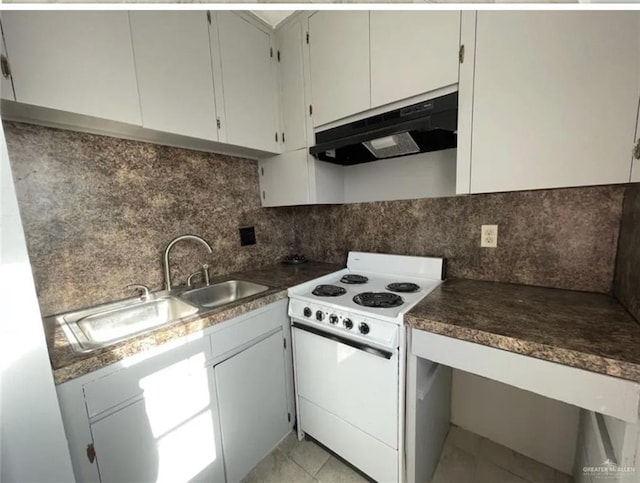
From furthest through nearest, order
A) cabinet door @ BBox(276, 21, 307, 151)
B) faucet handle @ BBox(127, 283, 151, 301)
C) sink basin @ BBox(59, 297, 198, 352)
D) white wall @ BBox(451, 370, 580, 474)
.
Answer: cabinet door @ BBox(276, 21, 307, 151)
faucet handle @ BBox(127, 283, 151, 301)
white wall @ BBox(451, 370, 580, 474)
sink basin @ BBox(59, 297, 198, 352)

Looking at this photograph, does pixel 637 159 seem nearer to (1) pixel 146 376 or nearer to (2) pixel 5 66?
(1) pixel 146 376

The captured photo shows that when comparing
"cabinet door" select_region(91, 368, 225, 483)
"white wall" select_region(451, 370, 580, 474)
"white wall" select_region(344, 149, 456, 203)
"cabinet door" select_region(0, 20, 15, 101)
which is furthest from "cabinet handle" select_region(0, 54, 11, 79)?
"white wall" select_region(451, 370, 580, 474)

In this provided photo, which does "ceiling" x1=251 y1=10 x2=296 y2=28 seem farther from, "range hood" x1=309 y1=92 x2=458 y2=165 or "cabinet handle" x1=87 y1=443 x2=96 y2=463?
"cabinet handle" x1=87 y1=443 x2=96 y2=463

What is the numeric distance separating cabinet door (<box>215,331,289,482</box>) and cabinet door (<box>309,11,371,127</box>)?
1.32 meters

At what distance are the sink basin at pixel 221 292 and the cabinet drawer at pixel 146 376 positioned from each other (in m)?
0.47

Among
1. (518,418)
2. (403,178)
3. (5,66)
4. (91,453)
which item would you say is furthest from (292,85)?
(518,418)

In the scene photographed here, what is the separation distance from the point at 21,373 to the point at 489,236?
183cm

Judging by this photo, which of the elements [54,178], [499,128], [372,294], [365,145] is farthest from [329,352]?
[54,178]

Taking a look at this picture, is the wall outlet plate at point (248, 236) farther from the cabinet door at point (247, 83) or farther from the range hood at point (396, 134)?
the range hood at point (396, 134)

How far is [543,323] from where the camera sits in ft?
2.83

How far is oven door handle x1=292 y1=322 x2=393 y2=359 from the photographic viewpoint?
3.42 ft

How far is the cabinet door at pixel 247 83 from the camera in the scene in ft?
4.60

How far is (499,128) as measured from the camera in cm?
98

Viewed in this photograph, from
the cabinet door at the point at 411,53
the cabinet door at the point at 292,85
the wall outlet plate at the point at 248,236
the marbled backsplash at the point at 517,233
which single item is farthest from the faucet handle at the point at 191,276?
the cabinet door at the point at 411,53
